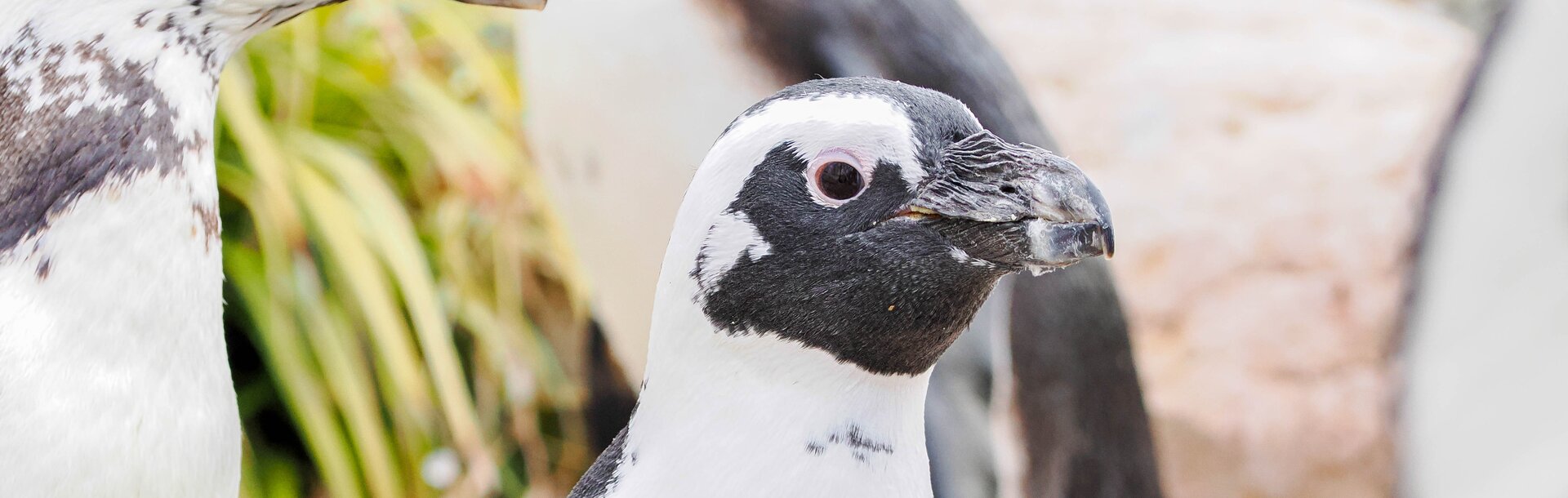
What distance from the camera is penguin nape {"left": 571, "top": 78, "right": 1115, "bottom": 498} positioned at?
59 centimetres

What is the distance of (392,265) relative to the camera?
1649mm

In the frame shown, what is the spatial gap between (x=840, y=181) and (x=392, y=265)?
1187 millimetres

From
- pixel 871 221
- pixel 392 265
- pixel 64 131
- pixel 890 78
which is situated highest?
pixel 890 78

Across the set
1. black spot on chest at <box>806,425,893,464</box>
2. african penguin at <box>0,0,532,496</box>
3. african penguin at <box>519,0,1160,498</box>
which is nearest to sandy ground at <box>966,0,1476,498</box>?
african penguin at <box>519,0,1160,498</box>

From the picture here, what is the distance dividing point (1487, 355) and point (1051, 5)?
1.99 ft

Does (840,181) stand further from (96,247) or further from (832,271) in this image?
(96,247)

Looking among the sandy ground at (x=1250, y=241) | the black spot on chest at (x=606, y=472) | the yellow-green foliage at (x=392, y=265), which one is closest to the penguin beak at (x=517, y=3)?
the black spot on chest at (x=606, y=472)

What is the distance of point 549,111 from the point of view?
43.8 inches

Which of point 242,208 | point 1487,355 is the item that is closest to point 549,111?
point 242,208

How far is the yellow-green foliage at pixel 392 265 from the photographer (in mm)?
1629

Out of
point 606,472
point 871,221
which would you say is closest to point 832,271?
point 871,221

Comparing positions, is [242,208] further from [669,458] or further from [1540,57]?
[1540,57]

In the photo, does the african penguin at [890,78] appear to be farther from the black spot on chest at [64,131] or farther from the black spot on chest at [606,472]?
the black spot on chest at [64,131]

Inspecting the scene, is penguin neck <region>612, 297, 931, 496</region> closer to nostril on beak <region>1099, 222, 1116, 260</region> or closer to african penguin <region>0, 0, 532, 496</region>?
nostril on beak <region>1099, 222, 1116, 260</region>
